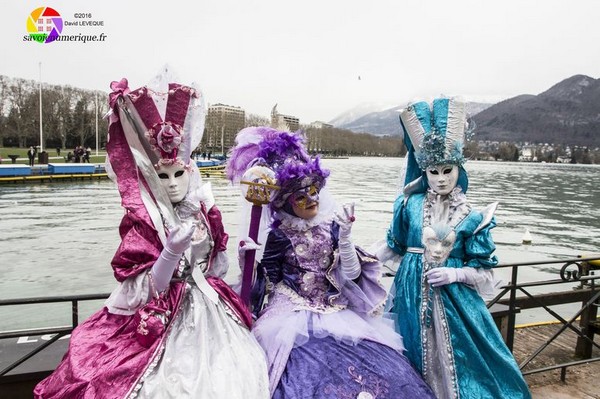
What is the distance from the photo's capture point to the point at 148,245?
2176mm

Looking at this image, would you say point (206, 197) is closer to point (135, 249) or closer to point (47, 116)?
point (135, 249)

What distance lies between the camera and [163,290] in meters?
2.18

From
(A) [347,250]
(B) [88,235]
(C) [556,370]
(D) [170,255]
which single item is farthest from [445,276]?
(B) [88,235]

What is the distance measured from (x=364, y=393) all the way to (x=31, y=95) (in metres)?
61.2

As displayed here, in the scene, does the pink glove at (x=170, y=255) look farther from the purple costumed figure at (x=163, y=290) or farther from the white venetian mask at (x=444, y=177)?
the white venetian mask at (x=444, y=177)

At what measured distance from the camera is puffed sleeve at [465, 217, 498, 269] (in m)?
2.62

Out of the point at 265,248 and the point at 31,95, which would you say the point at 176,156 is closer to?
the point at 265,248

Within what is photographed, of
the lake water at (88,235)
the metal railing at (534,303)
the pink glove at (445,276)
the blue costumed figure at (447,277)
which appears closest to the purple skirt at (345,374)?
the blue costumed figure at (447,277)

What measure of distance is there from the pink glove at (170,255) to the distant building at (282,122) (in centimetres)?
104

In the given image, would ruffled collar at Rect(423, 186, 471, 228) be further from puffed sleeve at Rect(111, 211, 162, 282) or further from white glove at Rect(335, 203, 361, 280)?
puffed sleeve at Rect(111, 211, 162, 282)

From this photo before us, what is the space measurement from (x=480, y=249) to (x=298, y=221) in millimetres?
1030

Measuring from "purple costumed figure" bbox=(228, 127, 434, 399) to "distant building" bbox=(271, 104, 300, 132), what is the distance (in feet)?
0.41

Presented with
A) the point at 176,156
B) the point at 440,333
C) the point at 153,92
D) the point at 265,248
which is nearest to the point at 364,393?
the point at 440,333

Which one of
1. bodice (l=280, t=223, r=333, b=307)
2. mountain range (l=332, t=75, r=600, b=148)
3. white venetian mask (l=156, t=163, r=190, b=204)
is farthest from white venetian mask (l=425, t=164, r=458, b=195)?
mountain range (l=332, t=75, r=600, b=148)
